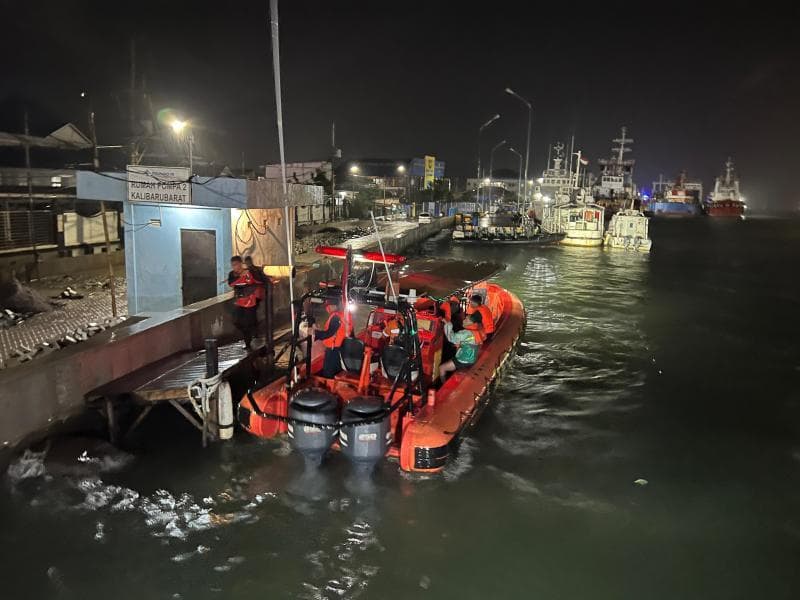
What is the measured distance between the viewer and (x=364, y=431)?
626 centimetres

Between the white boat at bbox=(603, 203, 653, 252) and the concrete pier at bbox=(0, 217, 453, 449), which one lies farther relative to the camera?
the white boat at bbox=(603, 203, 653, 252)

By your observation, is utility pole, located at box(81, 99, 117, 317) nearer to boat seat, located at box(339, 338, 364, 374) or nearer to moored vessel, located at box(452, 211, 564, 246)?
boat seat, located at box(339, 338, 364, 374)

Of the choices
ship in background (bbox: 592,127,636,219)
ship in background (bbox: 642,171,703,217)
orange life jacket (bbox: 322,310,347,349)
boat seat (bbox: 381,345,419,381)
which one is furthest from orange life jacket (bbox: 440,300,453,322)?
ship in background (bbox: 642,171,703,217)

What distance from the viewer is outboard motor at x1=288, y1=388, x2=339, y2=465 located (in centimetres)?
636

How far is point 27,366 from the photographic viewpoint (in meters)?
6.93

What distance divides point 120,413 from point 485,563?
5.34m

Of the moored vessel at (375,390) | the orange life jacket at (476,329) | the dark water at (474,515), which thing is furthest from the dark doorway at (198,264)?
the orange life jacket at (476,329)

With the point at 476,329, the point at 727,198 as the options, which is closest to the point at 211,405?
the point at 476,329

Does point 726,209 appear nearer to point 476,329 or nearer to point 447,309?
point 447,309

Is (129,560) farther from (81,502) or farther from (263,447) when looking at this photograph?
(263,447)

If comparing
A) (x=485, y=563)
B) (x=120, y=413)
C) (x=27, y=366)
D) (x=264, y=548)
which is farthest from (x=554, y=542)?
(x=27, y=366)

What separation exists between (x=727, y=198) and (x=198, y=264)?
123758mm

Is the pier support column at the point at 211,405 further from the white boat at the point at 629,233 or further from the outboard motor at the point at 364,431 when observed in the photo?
the white boat at the point at 629,233

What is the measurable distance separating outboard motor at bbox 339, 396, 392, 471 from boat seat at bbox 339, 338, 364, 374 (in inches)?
42.5
